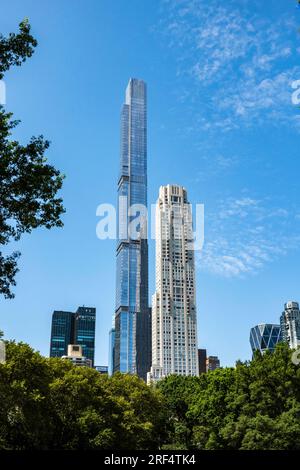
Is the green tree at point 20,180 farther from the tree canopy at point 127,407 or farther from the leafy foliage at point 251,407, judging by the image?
the leafy foliage at point 251,407

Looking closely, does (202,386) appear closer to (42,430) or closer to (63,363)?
(63,363)

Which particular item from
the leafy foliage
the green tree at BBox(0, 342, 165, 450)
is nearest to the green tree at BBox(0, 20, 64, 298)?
the green tree at BBox(0, 342, 165, 450)

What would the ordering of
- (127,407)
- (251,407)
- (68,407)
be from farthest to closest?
1. (127,407)
2. (251,407)
3. (68,407)

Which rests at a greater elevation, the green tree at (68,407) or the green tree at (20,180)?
the green tree at (20,180)

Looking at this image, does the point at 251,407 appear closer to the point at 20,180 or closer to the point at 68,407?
the point at 68,407

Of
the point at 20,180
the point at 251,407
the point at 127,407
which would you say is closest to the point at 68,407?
the point at 127,407

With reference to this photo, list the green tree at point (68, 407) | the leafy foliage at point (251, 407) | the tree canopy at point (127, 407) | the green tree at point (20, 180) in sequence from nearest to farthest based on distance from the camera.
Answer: the green tree at point (20, 180), the green tree at point (68, 407), the tree canopy at point (127, 407), the leafy foliage at point (251, 407)

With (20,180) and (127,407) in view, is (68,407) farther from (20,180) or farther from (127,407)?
(20,180)

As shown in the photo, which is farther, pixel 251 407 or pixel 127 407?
pixel 127 407

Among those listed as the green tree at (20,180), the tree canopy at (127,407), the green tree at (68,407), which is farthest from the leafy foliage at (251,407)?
the green tree at (20,180)

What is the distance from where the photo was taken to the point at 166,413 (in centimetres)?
6625

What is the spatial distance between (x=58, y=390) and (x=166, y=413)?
2203cm

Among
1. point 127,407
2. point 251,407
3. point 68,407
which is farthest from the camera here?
point 127,407
